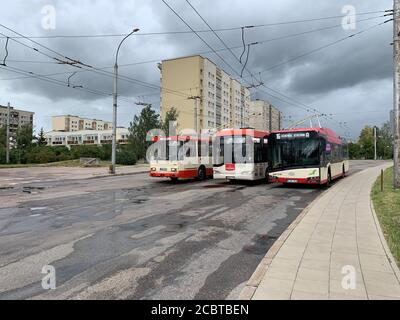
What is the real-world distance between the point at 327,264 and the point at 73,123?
15568 cm

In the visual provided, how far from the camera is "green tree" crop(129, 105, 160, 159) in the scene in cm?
4572

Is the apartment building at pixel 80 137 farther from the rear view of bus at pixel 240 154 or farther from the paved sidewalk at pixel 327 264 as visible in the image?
the paved sidewalk at pixel 327 264

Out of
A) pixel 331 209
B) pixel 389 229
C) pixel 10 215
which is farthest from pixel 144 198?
pixel 389 229

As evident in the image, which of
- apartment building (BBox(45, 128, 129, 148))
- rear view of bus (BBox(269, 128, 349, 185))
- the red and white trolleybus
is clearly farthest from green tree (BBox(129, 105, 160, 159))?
apartment building (BBox(45, 128, 129, 148))

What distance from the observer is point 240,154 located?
17.9 m

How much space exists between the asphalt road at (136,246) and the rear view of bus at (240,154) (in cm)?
591

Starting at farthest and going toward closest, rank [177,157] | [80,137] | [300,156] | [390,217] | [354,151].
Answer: [80,137] < [354,151] < [177,157] < [300,156] < [390,217]

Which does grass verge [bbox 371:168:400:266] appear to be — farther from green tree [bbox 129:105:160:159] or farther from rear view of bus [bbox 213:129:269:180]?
green tree [bbox 129:105:160:159]

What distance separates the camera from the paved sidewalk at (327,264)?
414 centimetres

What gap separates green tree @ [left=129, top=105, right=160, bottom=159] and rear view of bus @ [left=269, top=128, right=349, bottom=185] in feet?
98.8

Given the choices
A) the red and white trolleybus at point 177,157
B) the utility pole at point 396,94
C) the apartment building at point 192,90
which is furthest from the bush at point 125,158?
the apartment building at point 192,90

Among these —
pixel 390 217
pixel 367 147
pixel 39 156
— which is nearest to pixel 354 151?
pixel 367 147

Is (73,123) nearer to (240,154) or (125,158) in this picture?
(125,158)
